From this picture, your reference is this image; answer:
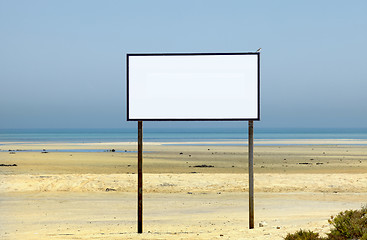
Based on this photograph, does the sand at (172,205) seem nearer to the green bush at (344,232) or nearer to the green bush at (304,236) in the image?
the green bush at (304,236)

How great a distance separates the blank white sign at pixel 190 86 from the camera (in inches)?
492

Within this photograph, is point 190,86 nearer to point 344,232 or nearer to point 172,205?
point 344,232

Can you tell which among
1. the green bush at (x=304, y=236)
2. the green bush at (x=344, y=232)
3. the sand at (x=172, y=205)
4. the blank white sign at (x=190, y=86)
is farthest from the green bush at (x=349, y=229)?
the blank white sign at (x=190, y=86)

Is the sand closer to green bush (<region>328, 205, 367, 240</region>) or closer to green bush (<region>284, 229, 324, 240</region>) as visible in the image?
green bush (<region>284, 229, 324, 240</region>)

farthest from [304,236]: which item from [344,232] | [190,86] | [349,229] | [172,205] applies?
[172,205]

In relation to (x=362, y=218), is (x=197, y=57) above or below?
above

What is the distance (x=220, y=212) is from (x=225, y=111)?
439 cm

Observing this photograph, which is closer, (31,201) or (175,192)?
(31,201)

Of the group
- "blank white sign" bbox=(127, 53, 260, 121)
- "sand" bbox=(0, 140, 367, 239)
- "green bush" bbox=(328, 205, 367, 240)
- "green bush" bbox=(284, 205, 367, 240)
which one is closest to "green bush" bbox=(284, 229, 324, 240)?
"green bush" bbox=(284, 205, 367, 240)

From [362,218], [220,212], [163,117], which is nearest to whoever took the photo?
[362,218]

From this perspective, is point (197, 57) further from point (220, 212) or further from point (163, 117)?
point (220, 212)

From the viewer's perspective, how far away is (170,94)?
1256 centimetres

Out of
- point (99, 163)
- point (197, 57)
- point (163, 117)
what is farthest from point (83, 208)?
point (99, 163)

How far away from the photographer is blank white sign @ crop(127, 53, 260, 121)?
492 inches
